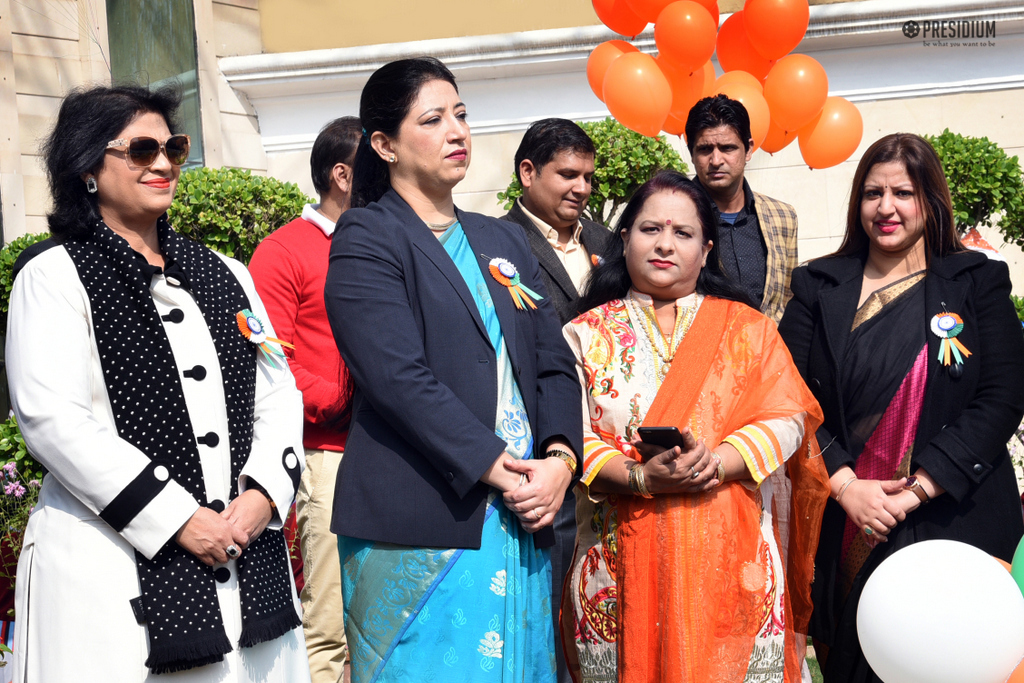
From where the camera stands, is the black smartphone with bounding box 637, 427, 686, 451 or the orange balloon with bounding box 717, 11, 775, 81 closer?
the black smartphone with bounding box 637, 427, 686, 451

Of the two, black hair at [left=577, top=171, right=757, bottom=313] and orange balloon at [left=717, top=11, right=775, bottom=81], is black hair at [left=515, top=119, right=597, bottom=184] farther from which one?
orange balloon at [left=717, top=11, right=775, bottom=81]

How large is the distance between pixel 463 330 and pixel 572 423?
425mm

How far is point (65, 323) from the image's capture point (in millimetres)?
2344

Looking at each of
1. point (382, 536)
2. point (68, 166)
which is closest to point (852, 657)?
point (382, 536)

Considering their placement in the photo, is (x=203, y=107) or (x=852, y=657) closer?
(x=852, y=657)

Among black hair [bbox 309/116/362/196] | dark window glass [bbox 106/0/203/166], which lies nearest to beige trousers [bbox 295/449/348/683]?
black hair [bbox 309/116/362/196]

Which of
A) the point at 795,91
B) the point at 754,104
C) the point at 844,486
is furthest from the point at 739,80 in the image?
the point at 844,486

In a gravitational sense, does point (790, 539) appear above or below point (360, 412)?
below

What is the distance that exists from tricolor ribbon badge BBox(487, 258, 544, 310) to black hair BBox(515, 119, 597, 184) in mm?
1741

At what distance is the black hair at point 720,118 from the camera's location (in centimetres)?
436

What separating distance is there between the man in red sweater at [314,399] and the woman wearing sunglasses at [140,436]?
1.06 m

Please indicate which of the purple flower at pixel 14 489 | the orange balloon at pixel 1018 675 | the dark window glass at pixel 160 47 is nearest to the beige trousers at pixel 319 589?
the purple flower at pixel 14 489

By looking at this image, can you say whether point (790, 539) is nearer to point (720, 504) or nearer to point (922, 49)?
point (720, 504)

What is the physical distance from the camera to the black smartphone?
262cm
